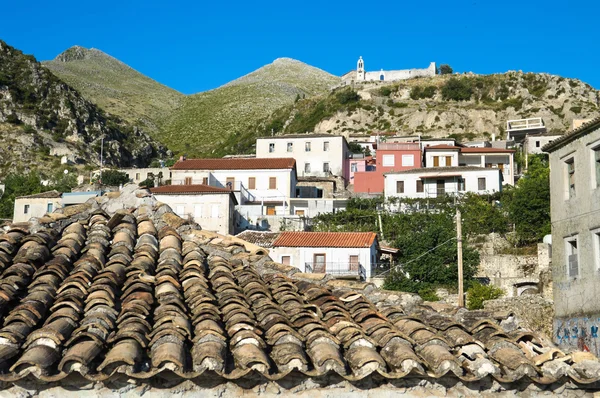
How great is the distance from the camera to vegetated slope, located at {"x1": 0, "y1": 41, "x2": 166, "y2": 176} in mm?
104750

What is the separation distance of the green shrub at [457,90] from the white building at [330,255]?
3329 inches

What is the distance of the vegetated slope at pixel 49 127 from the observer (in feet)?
344

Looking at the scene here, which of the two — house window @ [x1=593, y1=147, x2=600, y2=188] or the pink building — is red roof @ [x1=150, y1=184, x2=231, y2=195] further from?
house window @ [x1=593, y1=147, x2=600, y2=188]

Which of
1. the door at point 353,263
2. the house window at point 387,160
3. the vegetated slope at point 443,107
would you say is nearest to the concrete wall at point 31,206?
the door at point 353,263

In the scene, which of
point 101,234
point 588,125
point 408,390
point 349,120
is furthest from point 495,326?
point 349,120

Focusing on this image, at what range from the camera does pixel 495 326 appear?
776 cm

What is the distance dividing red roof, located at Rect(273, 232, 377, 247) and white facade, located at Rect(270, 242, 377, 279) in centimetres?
34

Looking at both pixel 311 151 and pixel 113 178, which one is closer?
pixel 311 151

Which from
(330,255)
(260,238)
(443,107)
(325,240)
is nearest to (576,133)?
(330,255)

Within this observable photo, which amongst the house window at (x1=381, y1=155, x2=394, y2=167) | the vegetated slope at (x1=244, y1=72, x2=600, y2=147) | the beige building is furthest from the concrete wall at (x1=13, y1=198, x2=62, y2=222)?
the vegetated slope at (x1=244, y1=72, x2=600, y2=147)

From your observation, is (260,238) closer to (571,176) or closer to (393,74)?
(571,176)

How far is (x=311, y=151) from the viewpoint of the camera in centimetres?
8650

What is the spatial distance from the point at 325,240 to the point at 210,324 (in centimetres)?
4591

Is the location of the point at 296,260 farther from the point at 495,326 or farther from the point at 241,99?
the point at 241,99
